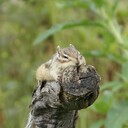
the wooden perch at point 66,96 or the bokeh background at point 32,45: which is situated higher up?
the bokeh background at point 32,45

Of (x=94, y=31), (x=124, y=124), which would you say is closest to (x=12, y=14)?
(x=94, y=31)

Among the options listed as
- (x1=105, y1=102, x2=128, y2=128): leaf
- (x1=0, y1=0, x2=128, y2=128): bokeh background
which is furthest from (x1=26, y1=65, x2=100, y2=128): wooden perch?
(x1=0, y1=0, x2=128, y2=128): bokeh background

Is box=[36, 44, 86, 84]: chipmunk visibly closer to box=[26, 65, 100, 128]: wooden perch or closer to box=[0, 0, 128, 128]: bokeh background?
box=[26, 65, 100, 128]: wooden perch

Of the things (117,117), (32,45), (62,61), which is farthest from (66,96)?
(32,45)

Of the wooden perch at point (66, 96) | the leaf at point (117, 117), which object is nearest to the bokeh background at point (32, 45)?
the leaf at point (117, 117)

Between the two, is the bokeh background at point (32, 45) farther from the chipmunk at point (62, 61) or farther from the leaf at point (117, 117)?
the chipmunk at point (62, 61)
